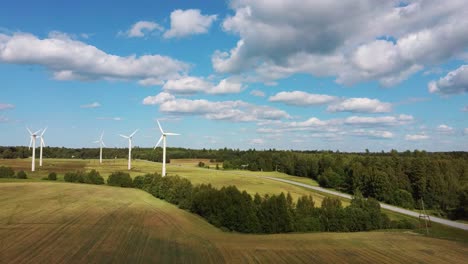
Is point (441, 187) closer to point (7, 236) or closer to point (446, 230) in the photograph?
point (446, 230)

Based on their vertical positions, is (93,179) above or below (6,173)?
below

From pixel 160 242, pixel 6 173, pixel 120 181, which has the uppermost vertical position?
pixel 6 173

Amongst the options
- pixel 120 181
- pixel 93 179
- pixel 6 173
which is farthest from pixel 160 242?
pixel 6 173

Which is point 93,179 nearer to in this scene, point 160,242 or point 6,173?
point 6,173

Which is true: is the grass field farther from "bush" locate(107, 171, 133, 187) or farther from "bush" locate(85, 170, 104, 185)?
"bush" locate(85, 170, 104, 185)

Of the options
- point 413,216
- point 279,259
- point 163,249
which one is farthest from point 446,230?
point 163,249

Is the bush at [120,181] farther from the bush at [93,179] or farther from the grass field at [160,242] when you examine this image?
the grass field at [160,242]

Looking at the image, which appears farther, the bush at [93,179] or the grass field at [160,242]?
the bush at [93,179]

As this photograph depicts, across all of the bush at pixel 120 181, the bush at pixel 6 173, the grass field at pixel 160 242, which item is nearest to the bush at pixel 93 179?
the bush at pixel 120 181
